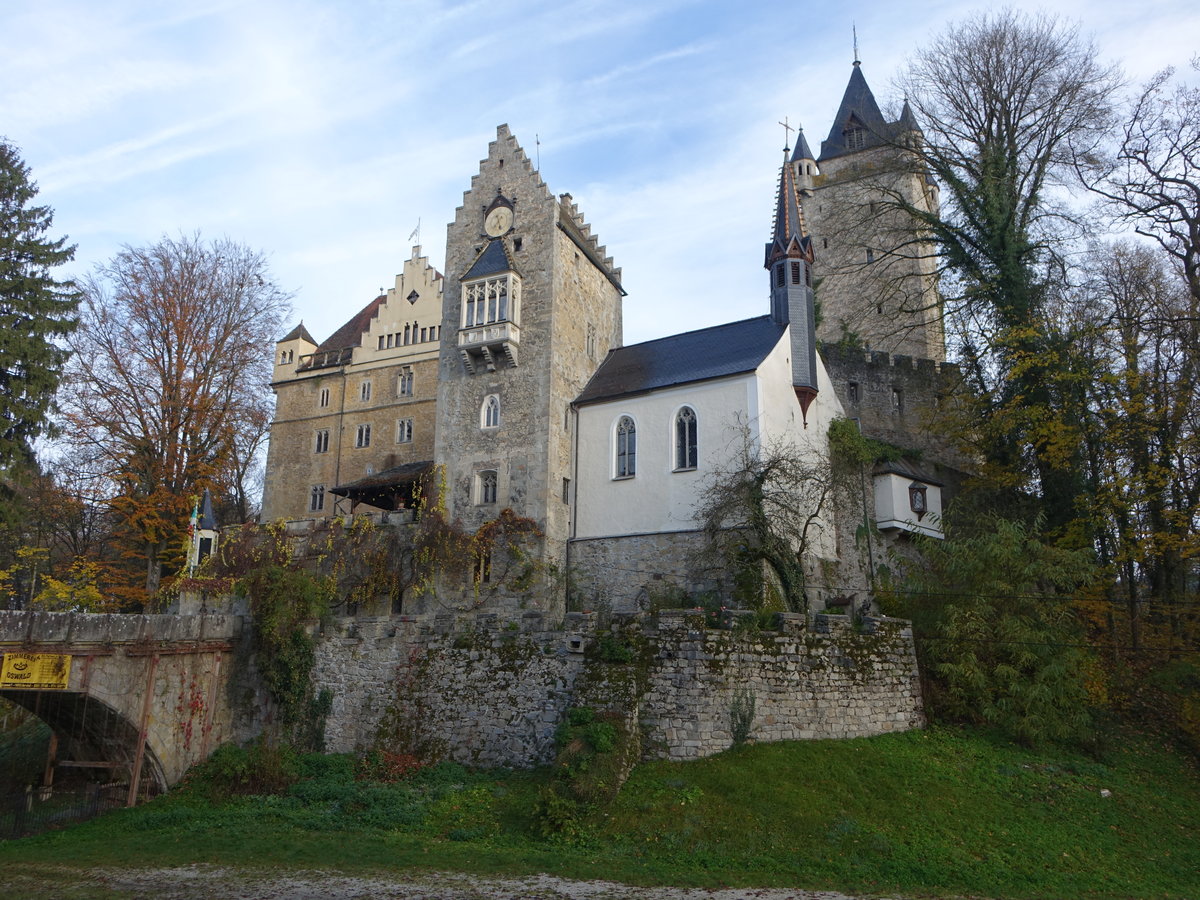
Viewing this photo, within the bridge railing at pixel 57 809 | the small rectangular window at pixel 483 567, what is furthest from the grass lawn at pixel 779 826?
the small rectangular window at pixel 483 567

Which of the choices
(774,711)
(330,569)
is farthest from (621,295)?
(774,711)

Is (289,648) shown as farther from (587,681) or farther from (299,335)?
(299,335)

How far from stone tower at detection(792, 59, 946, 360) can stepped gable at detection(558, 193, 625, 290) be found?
842cm

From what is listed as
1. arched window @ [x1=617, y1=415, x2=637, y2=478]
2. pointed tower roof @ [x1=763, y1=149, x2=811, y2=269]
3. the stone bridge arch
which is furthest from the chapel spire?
the stone bridge arch

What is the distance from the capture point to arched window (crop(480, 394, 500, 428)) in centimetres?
2828

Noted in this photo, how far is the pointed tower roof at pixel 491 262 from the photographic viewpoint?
28984mm

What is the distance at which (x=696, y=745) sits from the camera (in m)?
16.2

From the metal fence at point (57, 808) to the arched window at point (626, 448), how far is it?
1462cm

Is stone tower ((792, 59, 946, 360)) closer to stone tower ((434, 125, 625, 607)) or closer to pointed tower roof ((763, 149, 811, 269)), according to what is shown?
pointed tower roof ((763, 149, 811, 269))

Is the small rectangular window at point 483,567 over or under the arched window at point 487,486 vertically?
under

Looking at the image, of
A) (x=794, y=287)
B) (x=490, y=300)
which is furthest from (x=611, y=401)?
(x=794, y=287)

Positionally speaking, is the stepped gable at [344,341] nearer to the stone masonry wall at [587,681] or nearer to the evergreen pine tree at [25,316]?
the evergreen pine tree at [25,316]

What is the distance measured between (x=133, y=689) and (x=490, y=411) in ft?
43.5

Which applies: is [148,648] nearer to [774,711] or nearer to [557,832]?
[557,832]
